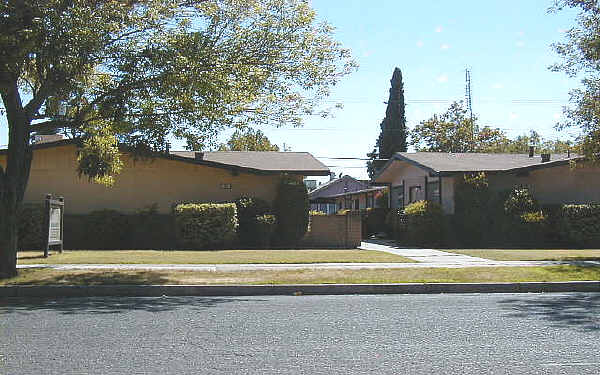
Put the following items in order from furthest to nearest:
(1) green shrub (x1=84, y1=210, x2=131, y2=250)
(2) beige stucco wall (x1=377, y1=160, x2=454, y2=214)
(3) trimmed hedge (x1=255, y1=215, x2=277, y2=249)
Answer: (2) beige stucco wall (x1=377, y1=160, x2=454, y2=214) < (3) trimmed hedge (x1=255, y1=215, x2=277, y2=249) < (1) green shrub (x1=84, y1=210, x2=131, y2=250)

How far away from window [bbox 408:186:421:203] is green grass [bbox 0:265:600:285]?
13.9m

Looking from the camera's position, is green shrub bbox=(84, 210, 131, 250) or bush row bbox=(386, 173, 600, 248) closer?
green shrub bbox=(84, 210, 131, 250)

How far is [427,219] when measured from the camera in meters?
24.6

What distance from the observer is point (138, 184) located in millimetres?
25188

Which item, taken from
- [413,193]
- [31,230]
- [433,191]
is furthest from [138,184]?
[413,193]

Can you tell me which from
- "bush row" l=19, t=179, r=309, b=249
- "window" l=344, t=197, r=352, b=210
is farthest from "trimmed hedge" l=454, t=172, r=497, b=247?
"window" l=344, t=197, r=352, b=210

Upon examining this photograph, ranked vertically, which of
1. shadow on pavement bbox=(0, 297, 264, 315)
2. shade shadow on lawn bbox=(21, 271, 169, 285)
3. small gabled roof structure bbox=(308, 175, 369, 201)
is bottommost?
shadow on pavement bbox=(0, 297, 264, 315)

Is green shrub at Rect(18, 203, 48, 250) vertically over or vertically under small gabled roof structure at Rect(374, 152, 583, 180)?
under

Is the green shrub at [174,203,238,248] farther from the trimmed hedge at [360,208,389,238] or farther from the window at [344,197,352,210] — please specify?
the window at [344,197,352,210]

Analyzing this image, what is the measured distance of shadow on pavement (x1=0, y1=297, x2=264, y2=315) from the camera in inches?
399

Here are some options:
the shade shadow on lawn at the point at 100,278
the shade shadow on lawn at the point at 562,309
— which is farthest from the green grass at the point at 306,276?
the shade shadow on lawn at the point at 562,309

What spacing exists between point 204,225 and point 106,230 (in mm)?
3656

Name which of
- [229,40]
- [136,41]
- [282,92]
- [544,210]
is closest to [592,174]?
[544,210]

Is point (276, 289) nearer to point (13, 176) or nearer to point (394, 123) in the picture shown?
point (13, 176)
